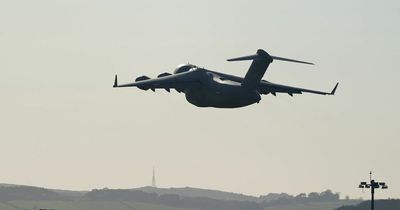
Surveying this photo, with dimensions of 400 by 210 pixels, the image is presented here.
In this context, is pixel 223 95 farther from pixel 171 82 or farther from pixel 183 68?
pixel 183 68

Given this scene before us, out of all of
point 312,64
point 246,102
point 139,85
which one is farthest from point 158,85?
point 312,64

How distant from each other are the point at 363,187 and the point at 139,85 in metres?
61.5

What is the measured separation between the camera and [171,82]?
126 meters

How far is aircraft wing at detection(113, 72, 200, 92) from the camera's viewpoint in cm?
12650

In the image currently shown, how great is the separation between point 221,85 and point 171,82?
624 centimetres

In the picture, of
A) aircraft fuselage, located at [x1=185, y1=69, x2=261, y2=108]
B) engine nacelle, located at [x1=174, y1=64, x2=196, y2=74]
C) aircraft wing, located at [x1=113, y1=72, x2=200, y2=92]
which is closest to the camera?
aircraft fuselage, located at [x1=185, y1=69, x2=261, y2=108]

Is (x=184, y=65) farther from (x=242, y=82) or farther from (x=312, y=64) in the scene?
(x=312, y=64)

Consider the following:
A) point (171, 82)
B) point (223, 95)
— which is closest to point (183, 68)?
point (171, 82)

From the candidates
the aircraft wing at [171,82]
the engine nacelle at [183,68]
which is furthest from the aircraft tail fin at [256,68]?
the engine nacelle at [183,68]

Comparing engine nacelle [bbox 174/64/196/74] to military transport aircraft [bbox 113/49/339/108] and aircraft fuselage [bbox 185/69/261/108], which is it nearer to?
military transport aircraft [bbox 113/49/339/108]

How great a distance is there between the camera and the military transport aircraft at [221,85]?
12281cm

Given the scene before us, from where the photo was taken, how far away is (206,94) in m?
124

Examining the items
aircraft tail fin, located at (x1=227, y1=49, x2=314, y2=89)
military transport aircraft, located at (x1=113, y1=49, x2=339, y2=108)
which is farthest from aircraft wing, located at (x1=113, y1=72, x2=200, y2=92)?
aircraft tail fin, located at (x1=227, y1=49, x2=314, y2=89)

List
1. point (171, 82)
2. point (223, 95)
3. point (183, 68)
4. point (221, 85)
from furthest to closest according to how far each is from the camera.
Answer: point (183, 68)
point (171, 82)
point (221, 85)
point (223, 95)
